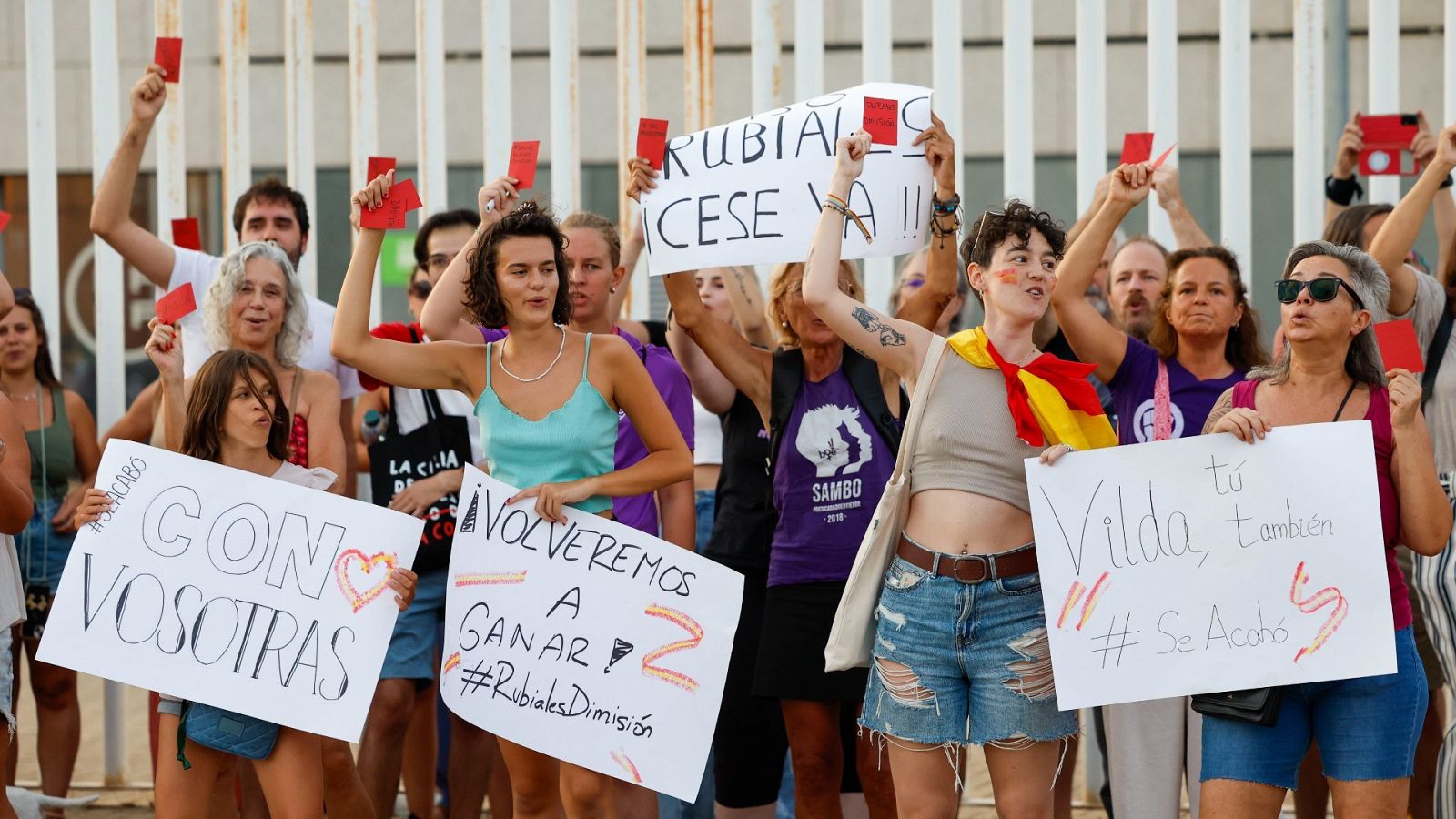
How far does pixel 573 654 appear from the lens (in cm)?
418

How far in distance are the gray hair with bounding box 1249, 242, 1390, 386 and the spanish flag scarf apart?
45 centimetres

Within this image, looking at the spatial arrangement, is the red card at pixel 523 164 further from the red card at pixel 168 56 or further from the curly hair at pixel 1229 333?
the curly hair at pixel 1229 333

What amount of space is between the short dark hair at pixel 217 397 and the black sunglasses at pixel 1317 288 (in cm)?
252

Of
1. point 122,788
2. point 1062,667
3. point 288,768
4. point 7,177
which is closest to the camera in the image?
point 1062,667

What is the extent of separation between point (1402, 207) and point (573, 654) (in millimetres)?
2600

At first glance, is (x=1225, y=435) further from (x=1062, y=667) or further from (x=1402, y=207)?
(x=1402, y=207)

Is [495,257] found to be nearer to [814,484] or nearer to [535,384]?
[535,384]

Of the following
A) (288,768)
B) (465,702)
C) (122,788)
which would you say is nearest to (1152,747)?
(465,702)

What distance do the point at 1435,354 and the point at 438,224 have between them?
306cm

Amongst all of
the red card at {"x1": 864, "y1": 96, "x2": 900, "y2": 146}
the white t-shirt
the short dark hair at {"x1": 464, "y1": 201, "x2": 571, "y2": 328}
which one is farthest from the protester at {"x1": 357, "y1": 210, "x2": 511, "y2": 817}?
the red card at {"x1": 864, "y1": 96, "x2": 900, "y2": 146}

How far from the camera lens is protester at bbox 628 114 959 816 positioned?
14.7 ft

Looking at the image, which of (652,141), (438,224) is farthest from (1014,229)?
(438,224)

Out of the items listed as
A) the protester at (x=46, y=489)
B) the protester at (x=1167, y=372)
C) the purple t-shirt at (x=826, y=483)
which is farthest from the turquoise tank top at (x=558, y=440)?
the protester at (x=46, y=489)

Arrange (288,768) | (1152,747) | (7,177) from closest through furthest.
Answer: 1. (288,768)
2. (1152,747)
3. (7,177)
